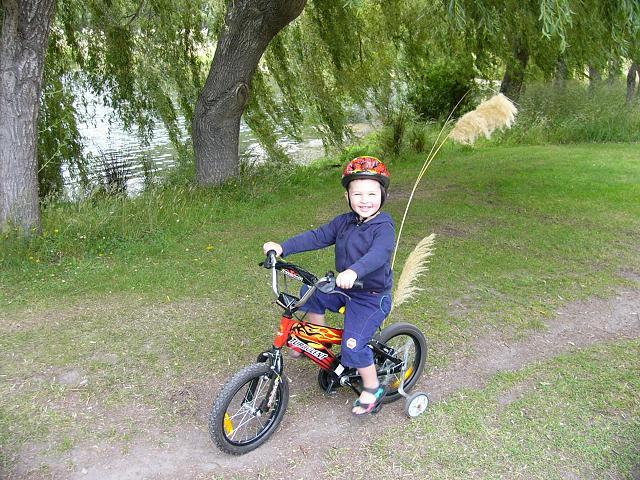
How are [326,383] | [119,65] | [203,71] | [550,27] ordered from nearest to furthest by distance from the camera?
[326,383] < [550,27] < [119,65] < [203,71]

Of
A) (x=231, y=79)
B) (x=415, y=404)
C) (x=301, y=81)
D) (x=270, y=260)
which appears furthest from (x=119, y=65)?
(x=415, y=404)

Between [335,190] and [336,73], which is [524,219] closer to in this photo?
[335,190]

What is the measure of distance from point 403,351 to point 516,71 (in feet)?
35.2

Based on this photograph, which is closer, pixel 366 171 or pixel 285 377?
pixel 366 171

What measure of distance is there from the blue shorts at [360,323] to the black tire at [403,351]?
212 mm

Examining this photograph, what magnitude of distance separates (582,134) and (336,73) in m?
6.17

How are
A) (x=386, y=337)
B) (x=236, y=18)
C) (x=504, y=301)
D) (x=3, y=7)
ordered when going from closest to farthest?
(x=386, y=337)
(x=504, y=301)
(x=3, y=7)
(x=236, y=18)

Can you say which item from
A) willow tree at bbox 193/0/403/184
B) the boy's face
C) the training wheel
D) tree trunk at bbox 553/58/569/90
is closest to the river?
willow tree at bbox 193/0/403/184

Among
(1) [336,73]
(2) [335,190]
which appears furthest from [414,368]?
(1) [336,73]

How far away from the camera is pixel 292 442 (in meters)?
3.21

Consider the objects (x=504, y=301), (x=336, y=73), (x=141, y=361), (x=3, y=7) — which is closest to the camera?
(x=141, y=361)

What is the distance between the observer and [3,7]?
5453mm

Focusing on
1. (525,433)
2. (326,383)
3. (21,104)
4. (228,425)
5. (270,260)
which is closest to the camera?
(270,260)

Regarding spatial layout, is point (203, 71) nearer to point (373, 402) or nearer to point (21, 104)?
point (21, 104)
